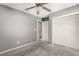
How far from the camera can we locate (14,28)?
3.25 meters

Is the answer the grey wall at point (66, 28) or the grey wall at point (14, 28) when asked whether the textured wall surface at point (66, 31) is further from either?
the grey wall at point (14, 28)

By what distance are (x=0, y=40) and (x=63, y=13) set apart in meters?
3.65

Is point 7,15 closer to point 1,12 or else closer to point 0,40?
point 1,12

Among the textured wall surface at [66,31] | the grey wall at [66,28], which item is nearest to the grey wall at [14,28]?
the grey wall at [66,28]

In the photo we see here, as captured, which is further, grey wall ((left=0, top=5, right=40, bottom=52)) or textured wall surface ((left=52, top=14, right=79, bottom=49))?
textured wall surface ((left=52, top=14, right=79, bottom=49))

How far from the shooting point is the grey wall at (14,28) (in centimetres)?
277

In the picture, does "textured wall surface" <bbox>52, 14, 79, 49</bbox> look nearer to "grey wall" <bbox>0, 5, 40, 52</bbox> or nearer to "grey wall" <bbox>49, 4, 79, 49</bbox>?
"grey wall" <bbox>49, 4, 79, 49</bbox>

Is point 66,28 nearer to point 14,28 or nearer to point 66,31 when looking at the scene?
point 66,31

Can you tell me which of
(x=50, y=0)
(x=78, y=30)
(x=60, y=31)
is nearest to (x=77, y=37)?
(x=78, y=30)

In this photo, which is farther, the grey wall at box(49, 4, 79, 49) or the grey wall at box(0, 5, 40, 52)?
the grey wall at box(49, 4, 79, 49)

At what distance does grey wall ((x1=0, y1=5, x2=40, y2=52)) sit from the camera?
9.09 feet

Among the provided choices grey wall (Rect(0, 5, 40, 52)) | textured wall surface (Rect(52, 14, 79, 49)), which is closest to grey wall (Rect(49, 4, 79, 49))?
textured wall surface (Rect(52, 14, 79, 49))

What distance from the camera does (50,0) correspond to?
590mm

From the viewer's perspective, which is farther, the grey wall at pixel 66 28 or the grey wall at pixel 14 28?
the grey wall at pixel 66 28
